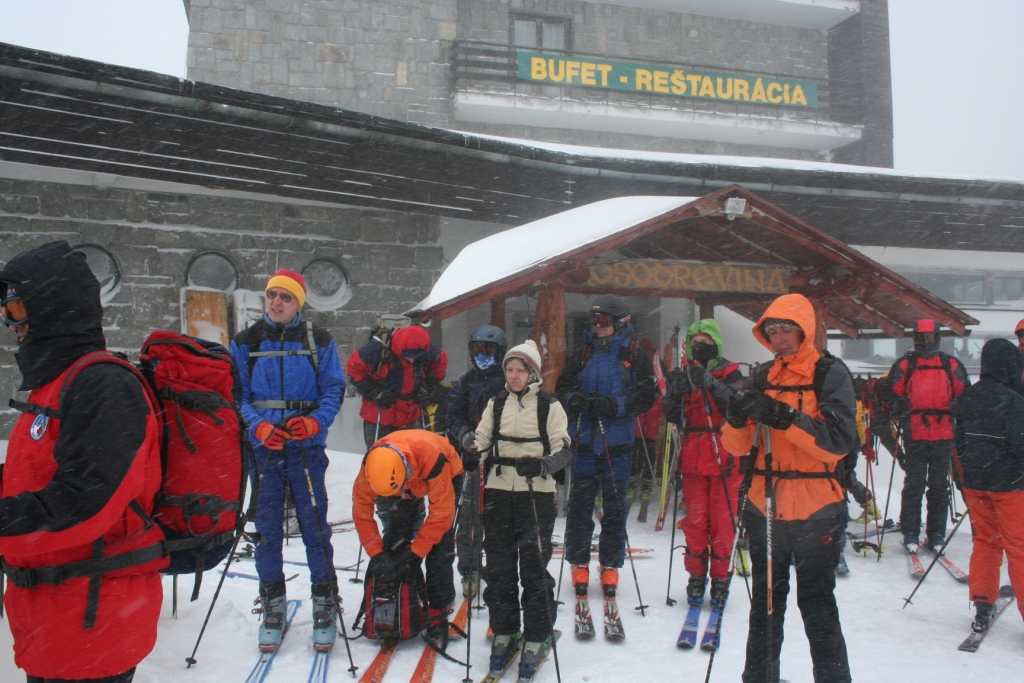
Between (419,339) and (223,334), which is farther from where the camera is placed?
(223,334)

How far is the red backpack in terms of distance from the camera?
7.09ft

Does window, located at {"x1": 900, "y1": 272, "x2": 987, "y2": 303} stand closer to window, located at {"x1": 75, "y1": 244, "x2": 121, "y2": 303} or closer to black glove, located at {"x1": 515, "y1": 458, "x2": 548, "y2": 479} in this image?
black glove, located at {"x1": 515, "y1": 458, "x2": 548, "y2": 479}

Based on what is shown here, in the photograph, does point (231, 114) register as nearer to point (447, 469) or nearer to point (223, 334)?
point (223, 334)

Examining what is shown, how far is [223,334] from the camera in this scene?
8234 mm

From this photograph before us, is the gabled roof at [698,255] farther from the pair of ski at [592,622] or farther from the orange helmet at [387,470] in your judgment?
the pair of ski at [592,622]

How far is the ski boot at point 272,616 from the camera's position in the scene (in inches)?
147

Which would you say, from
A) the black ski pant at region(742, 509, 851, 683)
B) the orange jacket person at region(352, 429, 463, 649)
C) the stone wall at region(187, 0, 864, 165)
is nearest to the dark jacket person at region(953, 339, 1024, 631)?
the black ski pant at region(742, 509, 851, 683)

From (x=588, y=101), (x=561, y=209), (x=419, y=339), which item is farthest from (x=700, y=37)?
(x=419, y=339)

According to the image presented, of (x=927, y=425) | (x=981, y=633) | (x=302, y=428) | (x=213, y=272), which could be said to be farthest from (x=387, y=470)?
(x=213, y=272)

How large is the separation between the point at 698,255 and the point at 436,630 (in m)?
4.63

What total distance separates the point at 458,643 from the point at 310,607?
109cm

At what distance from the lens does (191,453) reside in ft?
7.19

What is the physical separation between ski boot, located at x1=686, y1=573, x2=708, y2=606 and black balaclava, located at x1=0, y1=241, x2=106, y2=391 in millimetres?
3722

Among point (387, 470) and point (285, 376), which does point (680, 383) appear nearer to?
point (387, 470)
